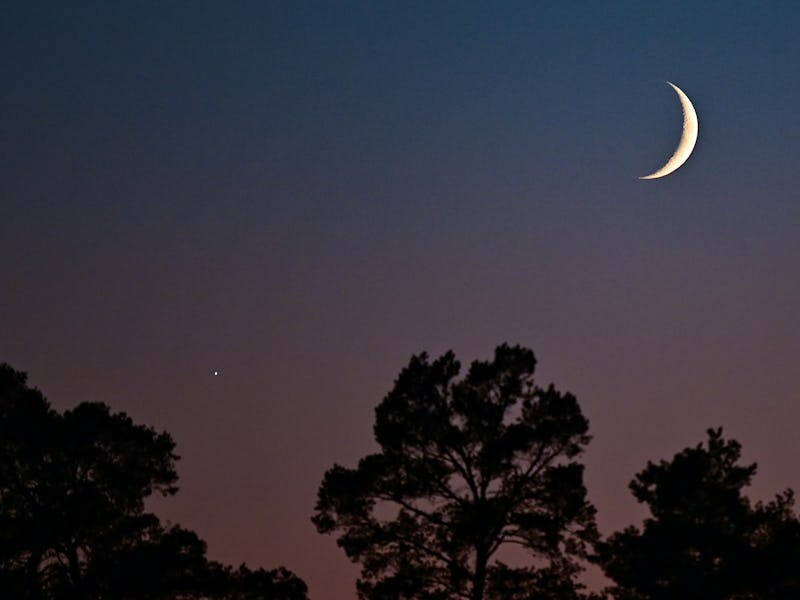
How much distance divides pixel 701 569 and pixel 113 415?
22182mm

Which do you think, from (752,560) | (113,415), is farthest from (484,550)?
(113,415)

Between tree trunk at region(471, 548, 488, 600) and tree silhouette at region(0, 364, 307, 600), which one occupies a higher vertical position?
tree silhouette at region(0, 364, 307, 600)

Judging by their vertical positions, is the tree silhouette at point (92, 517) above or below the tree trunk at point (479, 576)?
above

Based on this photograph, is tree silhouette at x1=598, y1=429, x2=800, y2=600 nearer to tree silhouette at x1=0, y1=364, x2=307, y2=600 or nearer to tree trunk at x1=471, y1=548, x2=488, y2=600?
tree trunk at x1=471, y1=548, x2=488, y2=600

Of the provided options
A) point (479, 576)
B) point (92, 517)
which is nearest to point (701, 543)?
point (479, 576)

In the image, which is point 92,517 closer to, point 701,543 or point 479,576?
point 479,576

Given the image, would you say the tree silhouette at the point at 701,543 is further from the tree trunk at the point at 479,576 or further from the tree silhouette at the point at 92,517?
the tree silhouette at the point at 92,517

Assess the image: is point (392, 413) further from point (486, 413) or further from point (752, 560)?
point (752, 560)

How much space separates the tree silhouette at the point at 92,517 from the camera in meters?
52.5

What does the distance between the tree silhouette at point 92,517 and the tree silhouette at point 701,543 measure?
38.9ft

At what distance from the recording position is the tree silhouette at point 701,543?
50.2 m

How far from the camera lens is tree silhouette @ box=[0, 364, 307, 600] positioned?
52.5 metres

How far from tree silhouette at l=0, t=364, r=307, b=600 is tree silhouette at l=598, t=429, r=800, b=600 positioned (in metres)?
11.9

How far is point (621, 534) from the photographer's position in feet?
169
